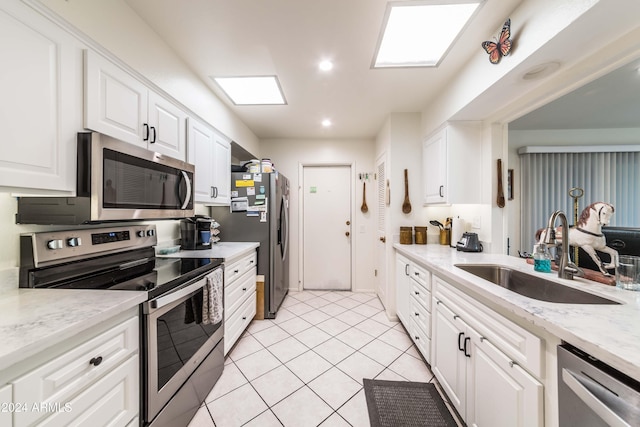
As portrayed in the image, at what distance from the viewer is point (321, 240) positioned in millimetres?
3803

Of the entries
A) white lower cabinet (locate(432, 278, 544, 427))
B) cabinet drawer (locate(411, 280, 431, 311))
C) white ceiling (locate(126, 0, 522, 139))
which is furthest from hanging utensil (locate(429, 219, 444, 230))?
white ceiling (locate(126, 0, 522, 139))

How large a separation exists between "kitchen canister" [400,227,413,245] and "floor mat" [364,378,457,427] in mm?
1331

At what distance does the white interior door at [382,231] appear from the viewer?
9.83ft

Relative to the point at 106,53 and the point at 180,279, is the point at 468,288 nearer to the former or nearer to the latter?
the point at 180,279

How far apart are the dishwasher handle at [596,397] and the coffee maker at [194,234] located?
2.48 m

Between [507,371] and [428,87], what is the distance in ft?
7.27

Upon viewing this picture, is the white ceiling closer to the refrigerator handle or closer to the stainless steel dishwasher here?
the refrigerator handle

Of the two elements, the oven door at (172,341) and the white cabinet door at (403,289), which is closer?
the oven door at (172,341)

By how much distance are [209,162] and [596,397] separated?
2.65 m

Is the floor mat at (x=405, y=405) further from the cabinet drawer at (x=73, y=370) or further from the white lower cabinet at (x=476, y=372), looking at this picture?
the cabinet drawer at (x=73, y=370)

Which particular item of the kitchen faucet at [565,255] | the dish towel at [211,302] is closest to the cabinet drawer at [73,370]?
the dish towel at [211,302]

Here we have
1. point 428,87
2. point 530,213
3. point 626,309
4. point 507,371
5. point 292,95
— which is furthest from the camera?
point 292,95

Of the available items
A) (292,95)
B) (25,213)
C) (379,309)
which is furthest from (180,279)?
(379,309)

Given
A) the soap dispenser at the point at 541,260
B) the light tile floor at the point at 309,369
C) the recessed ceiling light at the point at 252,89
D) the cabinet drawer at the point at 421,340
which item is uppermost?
the recessed ceiling light at the point at 252,89
